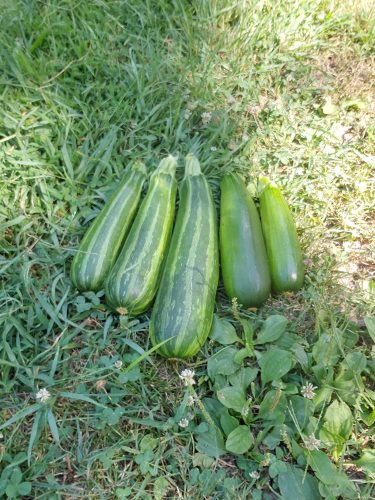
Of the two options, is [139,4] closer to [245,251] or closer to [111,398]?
[245,251]

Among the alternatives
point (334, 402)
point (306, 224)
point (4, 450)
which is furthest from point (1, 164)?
point (334, 402)

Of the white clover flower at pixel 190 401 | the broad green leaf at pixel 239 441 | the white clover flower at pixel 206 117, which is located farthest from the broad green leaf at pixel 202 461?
the white clover flower at pixel 206 117

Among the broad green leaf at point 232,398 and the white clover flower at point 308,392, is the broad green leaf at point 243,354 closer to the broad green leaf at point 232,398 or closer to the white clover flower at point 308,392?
the broad green leaf at point 232,398

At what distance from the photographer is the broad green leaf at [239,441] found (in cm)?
211

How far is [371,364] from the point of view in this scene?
2.36 m

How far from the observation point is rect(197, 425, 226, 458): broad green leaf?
215cm

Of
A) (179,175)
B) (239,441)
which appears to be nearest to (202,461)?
(239,441)

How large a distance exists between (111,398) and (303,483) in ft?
3.17

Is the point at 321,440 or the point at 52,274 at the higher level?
the point at 52,274

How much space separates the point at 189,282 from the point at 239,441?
0.79m

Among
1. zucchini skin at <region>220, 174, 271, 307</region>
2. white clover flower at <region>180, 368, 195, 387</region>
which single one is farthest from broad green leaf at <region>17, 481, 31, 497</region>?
zucchini skin at <region>220, 174, 271, 307</region>

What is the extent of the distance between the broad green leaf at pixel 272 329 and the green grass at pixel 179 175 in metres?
0.07

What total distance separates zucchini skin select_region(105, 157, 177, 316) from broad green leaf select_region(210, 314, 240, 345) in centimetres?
37

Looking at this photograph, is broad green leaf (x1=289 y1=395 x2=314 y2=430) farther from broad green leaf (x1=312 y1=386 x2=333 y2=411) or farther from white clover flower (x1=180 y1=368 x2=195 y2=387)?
white clover flower (x1=180 y1=368 x2=195 y2=387)
